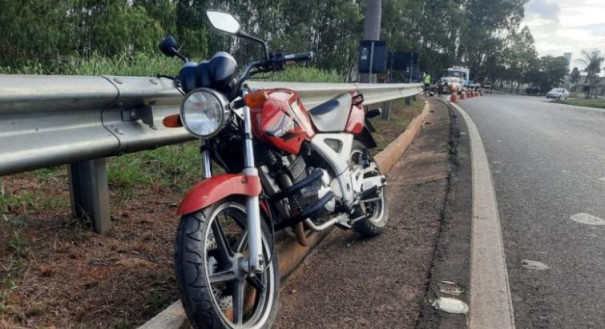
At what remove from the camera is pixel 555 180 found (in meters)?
5.45

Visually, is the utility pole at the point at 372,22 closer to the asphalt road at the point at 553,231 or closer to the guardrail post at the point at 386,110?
the guardrail post at the point at 386,110

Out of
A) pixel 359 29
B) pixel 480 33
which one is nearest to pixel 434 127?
pixel 359 29

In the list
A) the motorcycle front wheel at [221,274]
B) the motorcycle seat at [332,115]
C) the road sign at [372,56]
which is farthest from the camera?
the road sign at [372,56]

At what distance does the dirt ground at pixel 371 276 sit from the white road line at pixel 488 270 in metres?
0.27

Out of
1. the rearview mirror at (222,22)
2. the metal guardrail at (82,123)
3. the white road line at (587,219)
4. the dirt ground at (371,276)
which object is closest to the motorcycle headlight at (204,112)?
the rearview mirror at (222,22)

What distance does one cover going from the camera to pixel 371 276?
2.95 meters

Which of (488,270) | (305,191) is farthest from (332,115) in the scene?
(488,270)

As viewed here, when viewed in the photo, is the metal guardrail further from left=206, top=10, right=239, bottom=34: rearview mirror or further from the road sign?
the road sign

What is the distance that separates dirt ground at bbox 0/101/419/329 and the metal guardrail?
0.60 ft

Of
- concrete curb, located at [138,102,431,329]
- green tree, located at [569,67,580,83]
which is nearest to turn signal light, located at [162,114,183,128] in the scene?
concrete curb, located at [138,102,431,329]

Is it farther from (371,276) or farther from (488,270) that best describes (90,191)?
(488,270)

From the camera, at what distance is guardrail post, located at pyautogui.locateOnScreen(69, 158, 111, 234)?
8.65 feet

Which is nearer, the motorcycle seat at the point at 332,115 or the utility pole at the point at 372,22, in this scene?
the motorcycle seat at the point at 332,115

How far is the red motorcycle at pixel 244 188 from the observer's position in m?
1.99
